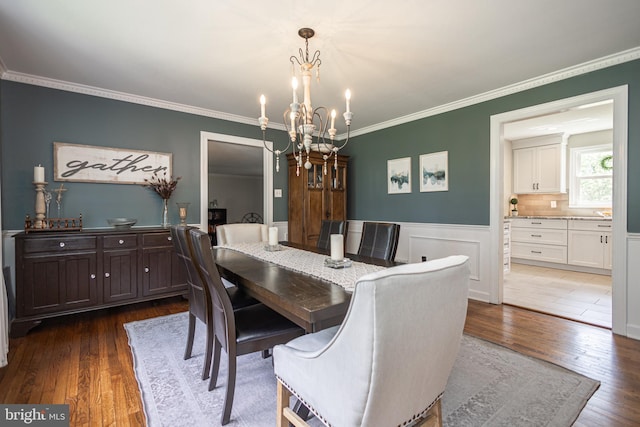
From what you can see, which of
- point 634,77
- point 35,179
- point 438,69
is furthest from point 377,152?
point 35,179

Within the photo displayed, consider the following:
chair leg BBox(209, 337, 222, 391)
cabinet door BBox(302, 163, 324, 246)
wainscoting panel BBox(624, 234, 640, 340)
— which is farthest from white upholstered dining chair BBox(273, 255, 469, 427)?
cabinet door BBox(302, 163, 324, 246)

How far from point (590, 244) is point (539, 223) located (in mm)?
784

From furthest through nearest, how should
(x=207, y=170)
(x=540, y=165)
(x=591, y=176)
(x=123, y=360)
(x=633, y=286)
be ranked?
(x=540, y=165) → (x=591, y=176) → (x=207, y=170) → (x=633, y=286) → (x=123, y=360)

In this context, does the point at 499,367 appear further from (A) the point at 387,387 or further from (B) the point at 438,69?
(B) the point at 438,69

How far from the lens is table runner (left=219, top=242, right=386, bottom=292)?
1.68 m

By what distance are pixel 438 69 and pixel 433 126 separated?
1262mm

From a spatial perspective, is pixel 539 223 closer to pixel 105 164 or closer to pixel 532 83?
pixel 532 83

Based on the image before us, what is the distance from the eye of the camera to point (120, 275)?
3.05m

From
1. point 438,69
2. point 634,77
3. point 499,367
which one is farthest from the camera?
point 438,69

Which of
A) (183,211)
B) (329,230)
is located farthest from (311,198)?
(183,211)

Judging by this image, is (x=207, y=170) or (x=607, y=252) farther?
(x=607, y=252)

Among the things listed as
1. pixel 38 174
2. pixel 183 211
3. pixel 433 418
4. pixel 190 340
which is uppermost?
pixel 38 174

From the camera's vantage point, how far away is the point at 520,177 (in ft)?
19.7

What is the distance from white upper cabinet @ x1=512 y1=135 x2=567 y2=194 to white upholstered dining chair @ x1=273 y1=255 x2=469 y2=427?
592cm
